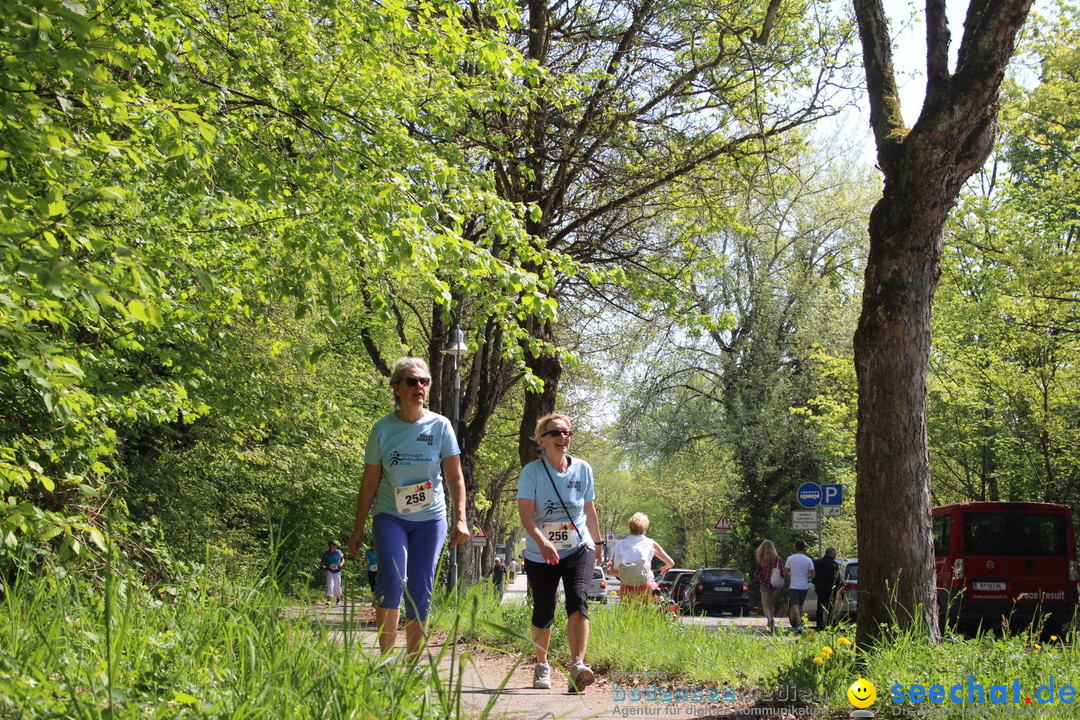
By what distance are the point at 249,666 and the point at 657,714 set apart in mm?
2686

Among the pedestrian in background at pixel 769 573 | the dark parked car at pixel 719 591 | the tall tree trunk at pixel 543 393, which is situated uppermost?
the tall tree trunk at pixel 543 393

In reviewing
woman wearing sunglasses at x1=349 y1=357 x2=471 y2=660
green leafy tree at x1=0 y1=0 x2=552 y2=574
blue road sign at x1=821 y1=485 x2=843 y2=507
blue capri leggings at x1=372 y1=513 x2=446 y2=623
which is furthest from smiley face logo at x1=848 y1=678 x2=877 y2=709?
blue road sign at x1=821 y1=485 x2=843 y2=507

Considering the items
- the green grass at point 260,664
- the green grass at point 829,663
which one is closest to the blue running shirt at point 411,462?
the green grass at point 829,663

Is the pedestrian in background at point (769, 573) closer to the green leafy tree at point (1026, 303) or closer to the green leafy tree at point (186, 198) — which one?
the green leafy tree at point (1026, 303)

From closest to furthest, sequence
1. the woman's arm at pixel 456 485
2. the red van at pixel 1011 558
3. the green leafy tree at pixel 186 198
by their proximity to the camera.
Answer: the green leafy tree at pixel 186 198 < the woman's arm at pixel 456 485 < the red van at pixel 1011 558

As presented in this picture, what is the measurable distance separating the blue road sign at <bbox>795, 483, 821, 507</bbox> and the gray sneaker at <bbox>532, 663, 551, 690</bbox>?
1273 cm

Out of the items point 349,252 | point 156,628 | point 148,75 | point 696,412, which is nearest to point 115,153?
point 156,628

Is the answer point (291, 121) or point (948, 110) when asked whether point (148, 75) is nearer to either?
point (291, 121)

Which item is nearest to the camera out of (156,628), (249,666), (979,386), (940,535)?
(249,666)

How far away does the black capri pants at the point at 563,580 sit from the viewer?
634 centimetres

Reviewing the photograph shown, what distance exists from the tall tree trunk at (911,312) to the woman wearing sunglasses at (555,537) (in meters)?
1.83

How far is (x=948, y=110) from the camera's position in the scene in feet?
20.9

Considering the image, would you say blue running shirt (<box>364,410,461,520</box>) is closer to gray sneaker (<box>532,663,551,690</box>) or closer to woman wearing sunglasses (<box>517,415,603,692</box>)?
woman wearing sunglasses (<box>517,415,603,692</box>)

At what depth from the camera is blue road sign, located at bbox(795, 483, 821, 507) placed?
59.6 ft
